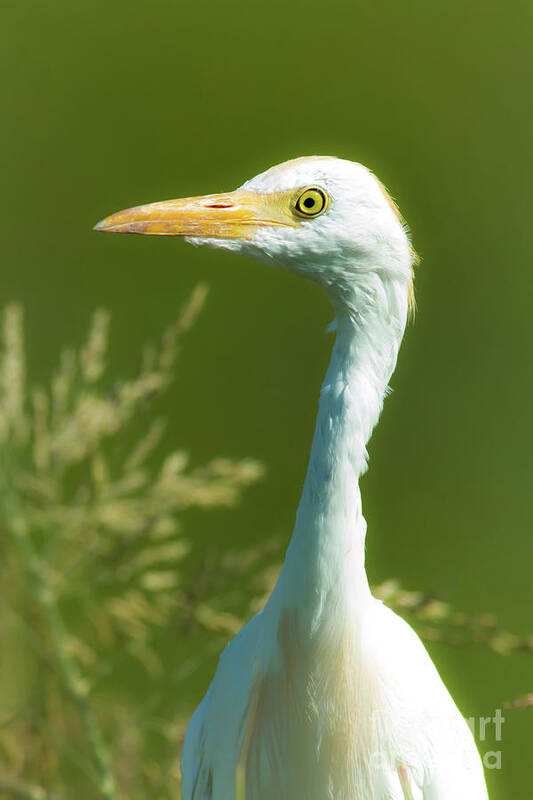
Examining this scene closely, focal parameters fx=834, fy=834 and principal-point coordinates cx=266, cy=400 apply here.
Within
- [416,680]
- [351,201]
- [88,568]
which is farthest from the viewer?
[88,568]

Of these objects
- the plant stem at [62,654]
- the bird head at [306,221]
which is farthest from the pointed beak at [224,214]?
the plant stem at [62,654]

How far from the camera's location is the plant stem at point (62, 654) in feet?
2.16

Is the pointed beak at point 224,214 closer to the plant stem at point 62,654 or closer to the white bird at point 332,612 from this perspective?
the white bird at point 332,612

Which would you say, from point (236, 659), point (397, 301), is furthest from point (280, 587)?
point (397, 301)

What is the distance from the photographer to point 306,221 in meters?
0.55

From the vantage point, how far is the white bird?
0.54 meters

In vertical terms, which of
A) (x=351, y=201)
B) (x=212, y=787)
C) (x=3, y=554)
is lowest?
(x=212, y=787)

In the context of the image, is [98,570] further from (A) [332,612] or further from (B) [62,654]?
(A) [332,612]

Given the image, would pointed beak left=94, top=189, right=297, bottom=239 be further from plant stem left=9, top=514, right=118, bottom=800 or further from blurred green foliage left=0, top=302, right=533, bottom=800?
plant stem left=9, top=514, right=118, bottom=800

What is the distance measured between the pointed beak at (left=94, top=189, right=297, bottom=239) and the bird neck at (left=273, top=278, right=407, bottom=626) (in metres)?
0.08

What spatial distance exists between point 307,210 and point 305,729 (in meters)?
0.39

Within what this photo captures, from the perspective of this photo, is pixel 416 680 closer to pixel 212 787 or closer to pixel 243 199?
pixel 212 787

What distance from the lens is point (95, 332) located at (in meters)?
0.68

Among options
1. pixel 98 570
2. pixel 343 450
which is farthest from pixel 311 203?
pixel 98 570
